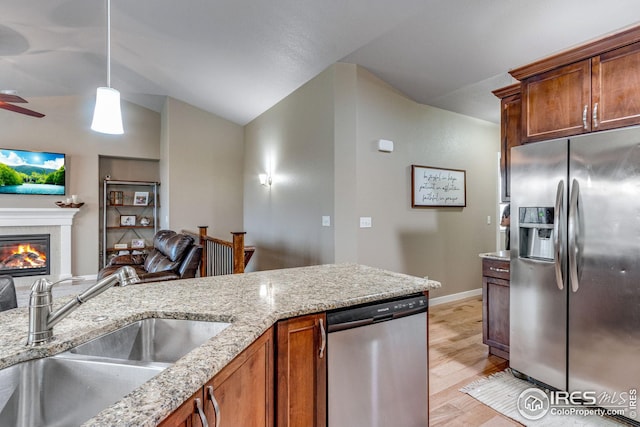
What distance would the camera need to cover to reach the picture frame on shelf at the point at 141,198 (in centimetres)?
637

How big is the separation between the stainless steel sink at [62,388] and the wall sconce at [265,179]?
164 inches

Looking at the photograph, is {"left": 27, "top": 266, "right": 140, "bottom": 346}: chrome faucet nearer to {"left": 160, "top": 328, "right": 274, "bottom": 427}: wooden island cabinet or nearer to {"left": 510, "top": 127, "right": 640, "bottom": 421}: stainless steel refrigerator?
{"left": 160, "top": 328, "right": 274, "bottom": 427}: wooden island cabinet

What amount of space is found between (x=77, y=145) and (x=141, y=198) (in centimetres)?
137

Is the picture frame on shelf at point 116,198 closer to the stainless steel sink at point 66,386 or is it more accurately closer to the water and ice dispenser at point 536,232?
the stainless steel sink at point 66,386

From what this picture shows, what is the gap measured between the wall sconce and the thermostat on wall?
2.00 metres

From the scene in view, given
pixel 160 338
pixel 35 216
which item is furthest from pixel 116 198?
pixel 160 338

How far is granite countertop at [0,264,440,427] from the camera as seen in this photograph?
2.40ft

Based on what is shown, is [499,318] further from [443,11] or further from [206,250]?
[206,250]

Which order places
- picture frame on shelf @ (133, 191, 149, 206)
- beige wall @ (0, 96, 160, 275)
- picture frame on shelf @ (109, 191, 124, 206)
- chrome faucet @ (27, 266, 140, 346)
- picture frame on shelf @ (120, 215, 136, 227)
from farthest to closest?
picture frame on shelf @ (133, 191, 149, 206), picture frame on shelf @ (120, 215, 136, 227), picture frame on shelf @ (109, 191, 124, 206), beige wall @ (0, 96, 160, 275), chrome faucet @ (27, 266, 140, 346)

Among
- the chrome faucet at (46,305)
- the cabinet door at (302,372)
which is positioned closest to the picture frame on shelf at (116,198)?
the chrome faucet at (46,305)

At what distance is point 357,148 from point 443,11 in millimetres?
1441

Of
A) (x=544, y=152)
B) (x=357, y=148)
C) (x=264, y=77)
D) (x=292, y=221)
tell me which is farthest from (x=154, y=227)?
(x=544, y=152)

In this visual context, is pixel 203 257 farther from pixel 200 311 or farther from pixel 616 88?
pixel 616 88

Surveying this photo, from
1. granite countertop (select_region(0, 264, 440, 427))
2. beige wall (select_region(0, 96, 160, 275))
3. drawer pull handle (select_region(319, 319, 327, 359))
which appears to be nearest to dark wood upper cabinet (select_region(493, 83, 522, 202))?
granite countertop (select_region(0, 264, 440, 427))
